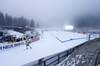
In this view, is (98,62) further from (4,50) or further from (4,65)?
(4,50)

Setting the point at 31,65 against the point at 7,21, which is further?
the point at 7,21

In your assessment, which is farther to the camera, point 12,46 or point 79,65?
point 12,46

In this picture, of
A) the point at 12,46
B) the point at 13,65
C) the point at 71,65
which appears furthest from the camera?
the point at 12,46

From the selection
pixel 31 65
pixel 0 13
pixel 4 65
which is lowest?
pixel 4 65

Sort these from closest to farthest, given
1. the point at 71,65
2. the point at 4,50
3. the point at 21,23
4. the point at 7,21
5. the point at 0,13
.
Result: the point at 71,65 → the point at 4,50 → the point at 0,13 → the point at 7,21 → the point at 21,23

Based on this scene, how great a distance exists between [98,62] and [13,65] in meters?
5.49

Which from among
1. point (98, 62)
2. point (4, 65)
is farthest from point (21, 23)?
point (98, 62)

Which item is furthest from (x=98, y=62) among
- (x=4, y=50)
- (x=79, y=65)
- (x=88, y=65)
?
(x=4, y=50)

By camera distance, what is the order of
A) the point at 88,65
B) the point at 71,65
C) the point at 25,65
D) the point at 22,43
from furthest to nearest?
the point at 22,43 → the point at 25,65 → the point at 71,65 → the point at 88,65

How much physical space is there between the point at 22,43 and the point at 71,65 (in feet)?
33.3

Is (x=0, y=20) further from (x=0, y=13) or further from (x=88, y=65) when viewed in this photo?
(x=88, y=65)

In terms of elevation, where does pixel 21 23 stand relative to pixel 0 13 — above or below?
below

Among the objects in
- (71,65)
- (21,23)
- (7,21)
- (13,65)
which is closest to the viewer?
(71,65)

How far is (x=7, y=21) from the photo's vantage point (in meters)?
57.7
